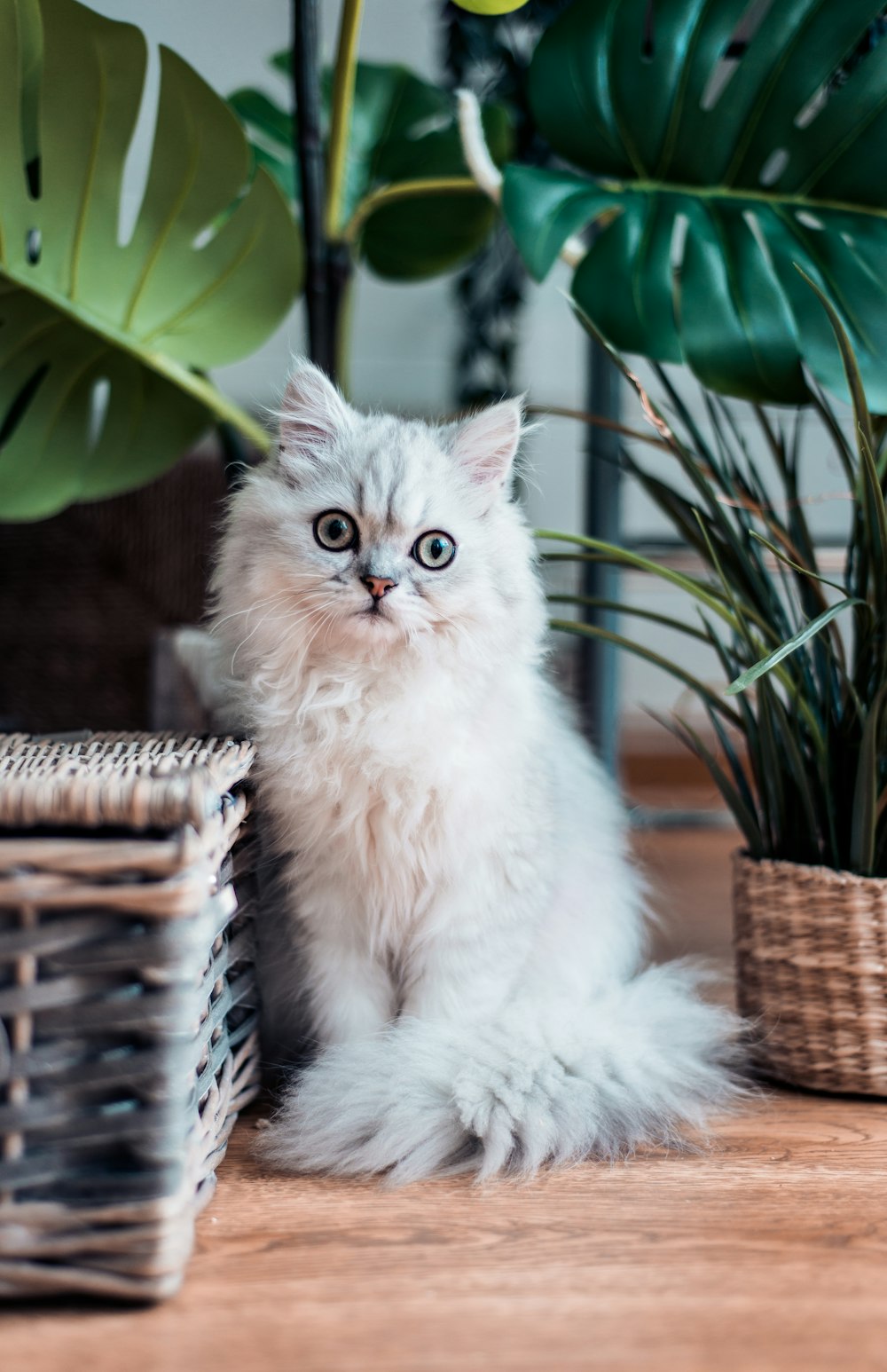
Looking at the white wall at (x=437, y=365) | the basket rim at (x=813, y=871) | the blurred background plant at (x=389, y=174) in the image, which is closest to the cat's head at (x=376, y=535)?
the basket rim at (x=813, y=871)

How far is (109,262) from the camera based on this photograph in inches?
50.4

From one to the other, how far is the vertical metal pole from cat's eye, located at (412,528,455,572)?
91 centimetres

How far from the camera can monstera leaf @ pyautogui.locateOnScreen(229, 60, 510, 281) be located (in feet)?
5.65

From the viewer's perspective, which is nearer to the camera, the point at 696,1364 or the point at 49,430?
the point at 696,1364

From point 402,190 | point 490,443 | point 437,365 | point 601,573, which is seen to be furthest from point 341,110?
point 437,365

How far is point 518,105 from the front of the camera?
214cm

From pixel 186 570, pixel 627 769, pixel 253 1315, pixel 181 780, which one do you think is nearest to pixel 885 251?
pixel 181 780

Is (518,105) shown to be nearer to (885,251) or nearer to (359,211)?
(359,211)

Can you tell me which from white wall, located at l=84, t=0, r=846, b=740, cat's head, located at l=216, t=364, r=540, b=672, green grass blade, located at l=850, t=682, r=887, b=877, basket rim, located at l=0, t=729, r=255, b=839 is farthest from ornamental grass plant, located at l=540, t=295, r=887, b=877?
white wall, located at l=84, t=0, r=846, b=740

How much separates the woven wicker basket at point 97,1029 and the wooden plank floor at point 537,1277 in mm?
54

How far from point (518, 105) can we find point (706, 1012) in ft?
6.02

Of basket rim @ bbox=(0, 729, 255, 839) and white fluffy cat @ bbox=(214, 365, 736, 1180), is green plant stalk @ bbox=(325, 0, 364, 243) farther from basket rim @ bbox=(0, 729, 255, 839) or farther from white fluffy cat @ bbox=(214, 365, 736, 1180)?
basket rim @ bbox=(0, 729, 255, 839)

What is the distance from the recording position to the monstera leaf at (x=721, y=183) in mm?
1141

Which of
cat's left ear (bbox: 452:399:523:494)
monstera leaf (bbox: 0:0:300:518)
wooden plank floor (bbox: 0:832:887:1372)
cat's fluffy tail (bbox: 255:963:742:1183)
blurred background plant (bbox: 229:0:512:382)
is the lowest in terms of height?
wooden plank floor (bbox: 0:832:887:1372)
